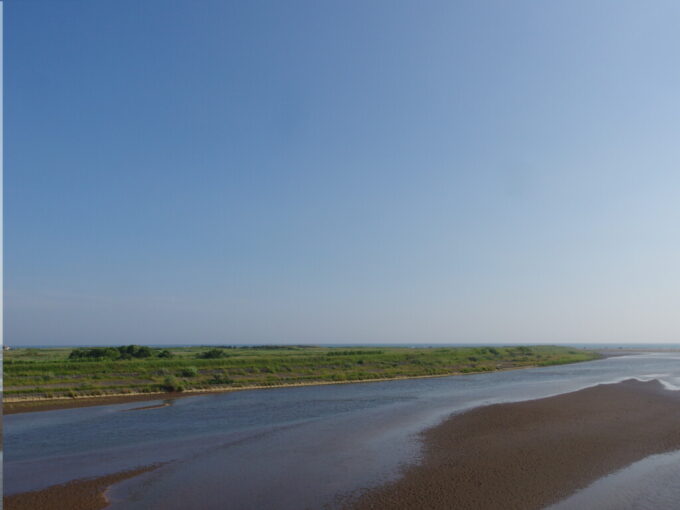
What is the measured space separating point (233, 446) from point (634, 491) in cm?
1626

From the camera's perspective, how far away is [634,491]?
1510 centimetres

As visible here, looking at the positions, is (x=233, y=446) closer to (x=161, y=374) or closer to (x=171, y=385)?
(x=171, y=385)

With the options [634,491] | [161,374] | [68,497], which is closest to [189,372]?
[161,374]

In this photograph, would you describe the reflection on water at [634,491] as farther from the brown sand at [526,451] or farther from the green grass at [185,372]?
the green grass at [185,372]

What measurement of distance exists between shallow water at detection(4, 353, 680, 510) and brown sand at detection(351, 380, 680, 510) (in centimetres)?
139

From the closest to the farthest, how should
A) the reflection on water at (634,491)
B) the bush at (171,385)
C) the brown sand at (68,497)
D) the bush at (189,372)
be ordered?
the reflection on water at (634,491) → the brown sand at (68,497) → the bush at (171,385) → the bush at (189,372)

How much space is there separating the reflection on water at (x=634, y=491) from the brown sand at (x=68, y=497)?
47.4 feet

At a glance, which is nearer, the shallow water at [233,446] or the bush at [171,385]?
the shallow water at [233,446]

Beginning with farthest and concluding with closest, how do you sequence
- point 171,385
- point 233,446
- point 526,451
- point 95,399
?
point 171,385 < point 95,399 < point 233,446 < point 526,451

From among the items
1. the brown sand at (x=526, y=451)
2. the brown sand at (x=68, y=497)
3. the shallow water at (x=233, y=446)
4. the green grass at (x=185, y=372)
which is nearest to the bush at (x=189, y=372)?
the green grass at (x=185, y=372)

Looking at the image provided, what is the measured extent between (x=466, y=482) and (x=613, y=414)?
18321 millimetres

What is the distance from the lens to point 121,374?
43.5 meters

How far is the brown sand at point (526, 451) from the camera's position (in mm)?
14586

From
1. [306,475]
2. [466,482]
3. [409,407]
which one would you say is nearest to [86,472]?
[306,475]
